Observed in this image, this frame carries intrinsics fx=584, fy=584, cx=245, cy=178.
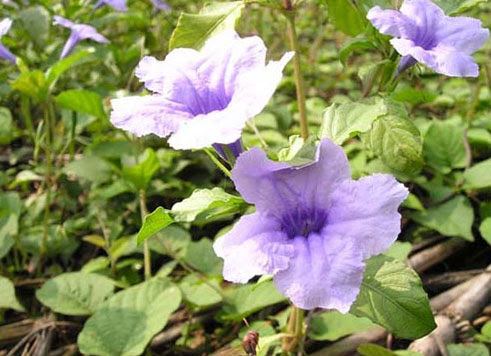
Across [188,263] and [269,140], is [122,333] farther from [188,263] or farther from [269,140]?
[269,140]

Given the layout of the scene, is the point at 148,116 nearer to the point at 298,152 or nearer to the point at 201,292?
the point at 298,152

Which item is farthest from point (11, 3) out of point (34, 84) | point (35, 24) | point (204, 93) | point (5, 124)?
point (204, 93)

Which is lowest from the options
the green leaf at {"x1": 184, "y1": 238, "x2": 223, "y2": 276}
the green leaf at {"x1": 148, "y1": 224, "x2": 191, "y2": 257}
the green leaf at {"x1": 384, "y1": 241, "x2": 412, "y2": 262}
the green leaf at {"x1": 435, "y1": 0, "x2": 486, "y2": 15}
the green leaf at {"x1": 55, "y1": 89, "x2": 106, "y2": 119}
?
the green leaf at {"x1": 184, "y1": 238, "x2": 223, "y2": 276}

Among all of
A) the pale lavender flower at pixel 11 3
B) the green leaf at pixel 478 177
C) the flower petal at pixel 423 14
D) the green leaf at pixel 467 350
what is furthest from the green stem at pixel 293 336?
the pale lavender flower at pixel 11 3

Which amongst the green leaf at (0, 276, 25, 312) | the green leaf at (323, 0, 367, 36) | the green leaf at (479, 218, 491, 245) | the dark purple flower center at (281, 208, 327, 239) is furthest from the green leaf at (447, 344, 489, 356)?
the green leaf at (0, 276, 25, 312)

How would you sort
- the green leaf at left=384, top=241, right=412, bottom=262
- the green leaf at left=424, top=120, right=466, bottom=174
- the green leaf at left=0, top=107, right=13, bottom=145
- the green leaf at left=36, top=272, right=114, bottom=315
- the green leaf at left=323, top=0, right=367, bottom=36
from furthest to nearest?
the green leaf at left=0, top=107, right=13, bottom=145 < the green leaf at left=424, top=120, right=466, bottom=174 < the green leaf at left=36, top=272, right=114, bottom=315 < the green leaf at left=384, top=241, right=412, bottom=262 < the green leaf at left=323, top=0, right=367, bottom=36

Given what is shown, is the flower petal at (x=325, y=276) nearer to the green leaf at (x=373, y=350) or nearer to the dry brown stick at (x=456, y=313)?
the green leaf at (x=373, y=350)

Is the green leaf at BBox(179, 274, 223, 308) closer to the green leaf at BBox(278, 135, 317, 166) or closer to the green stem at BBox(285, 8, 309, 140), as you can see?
the green stem at BBox(285, 8, 309, 140)
